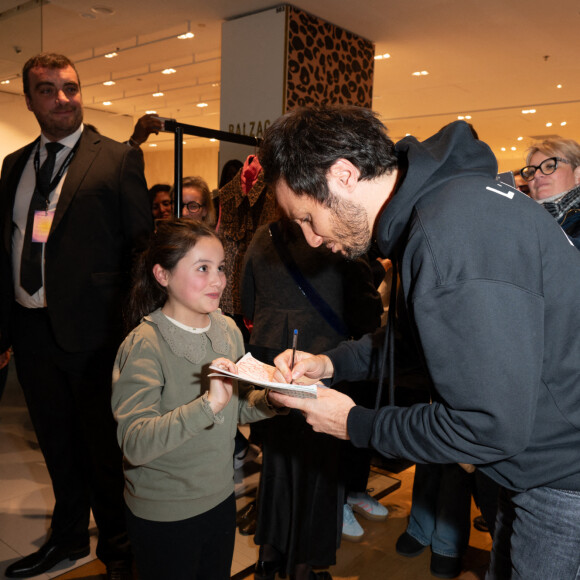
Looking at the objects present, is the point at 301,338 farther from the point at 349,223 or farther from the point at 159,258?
the point at 349,223

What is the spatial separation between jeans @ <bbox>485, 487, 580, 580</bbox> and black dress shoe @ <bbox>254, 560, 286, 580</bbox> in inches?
53.9

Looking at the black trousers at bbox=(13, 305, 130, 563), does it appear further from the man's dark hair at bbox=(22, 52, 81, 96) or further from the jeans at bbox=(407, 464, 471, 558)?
the jeans at bbox=(407, 464, 471, 558)

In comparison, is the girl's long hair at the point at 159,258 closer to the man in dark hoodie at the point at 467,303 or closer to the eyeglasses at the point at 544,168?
the man in dark hoodie at the point at 467,303

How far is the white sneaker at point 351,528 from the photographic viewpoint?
2809 mm

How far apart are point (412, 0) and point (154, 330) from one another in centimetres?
508

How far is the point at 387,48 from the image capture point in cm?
696

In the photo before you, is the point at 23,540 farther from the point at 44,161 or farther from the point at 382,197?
the point at 382,197

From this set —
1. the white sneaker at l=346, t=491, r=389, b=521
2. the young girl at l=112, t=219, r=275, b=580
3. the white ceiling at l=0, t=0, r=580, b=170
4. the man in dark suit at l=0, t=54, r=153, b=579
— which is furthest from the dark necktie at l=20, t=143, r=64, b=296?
the white ceiling at l=0, t=0, r=580, b=170

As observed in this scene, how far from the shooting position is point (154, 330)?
1.67 metres

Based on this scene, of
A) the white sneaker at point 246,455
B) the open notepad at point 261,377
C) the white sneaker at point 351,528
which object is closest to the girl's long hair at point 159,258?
the open notepad at point 261,377

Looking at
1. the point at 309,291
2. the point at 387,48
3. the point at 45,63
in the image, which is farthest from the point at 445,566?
the point at 387,48

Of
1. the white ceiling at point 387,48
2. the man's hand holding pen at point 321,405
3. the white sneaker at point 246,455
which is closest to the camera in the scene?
the man's hand holding pen at point 321,405

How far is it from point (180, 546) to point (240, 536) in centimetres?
123

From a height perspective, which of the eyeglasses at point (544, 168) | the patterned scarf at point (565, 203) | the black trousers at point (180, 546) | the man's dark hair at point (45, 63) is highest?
the man's dark hair at point (45, 63)
